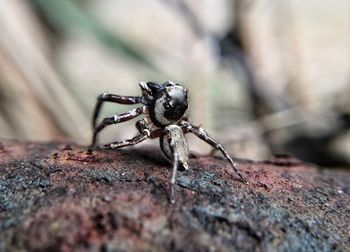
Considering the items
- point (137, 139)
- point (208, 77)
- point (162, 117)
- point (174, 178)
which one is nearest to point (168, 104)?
point (162, 117)

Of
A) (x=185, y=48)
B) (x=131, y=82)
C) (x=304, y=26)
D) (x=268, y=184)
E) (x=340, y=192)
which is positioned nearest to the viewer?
(x=268, y=184)

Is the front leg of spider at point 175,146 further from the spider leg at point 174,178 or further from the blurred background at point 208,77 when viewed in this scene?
the blurred background at point 208,77

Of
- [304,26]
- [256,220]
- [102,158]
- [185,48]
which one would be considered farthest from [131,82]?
[256,220]

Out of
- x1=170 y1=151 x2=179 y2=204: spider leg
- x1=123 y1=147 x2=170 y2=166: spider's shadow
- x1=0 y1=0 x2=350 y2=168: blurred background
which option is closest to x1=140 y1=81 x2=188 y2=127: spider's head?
x1=123 y1=147 x2=170 y2=166: spider's shadow

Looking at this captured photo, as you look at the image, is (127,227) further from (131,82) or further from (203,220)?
(131,82)

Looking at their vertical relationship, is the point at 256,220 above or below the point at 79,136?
below

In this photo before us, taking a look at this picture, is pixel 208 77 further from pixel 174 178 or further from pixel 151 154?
pixel 174 178
